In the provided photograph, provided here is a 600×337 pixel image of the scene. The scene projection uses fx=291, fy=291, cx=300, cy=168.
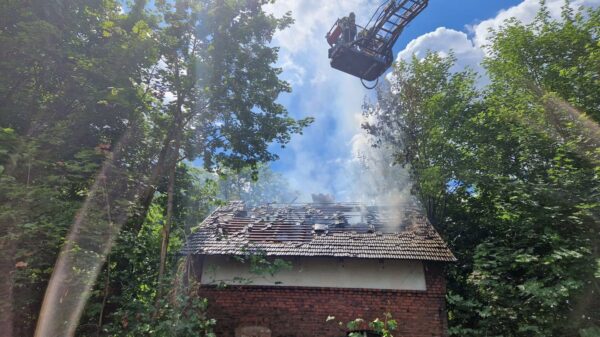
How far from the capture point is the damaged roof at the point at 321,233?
25.7 feet

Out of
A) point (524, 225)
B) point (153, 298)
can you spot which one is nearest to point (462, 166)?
point (524, 225)

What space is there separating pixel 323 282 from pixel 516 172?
22.9 ft

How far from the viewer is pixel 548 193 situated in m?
6.91

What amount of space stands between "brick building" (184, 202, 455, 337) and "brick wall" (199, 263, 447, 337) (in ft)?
0.07

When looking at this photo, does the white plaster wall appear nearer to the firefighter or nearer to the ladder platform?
the ladder platform

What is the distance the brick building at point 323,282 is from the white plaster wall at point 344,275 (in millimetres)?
25

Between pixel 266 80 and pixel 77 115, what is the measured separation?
4895mm

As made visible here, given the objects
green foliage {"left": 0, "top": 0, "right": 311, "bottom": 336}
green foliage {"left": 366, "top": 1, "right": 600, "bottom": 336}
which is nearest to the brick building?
green foliage {"left": 366, "top": 1, "right": 600, "bottom": 336}

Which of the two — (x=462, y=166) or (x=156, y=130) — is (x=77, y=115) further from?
(x=462, y=166)

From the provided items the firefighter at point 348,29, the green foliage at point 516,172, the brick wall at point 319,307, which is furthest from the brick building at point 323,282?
the firefighter at point 348,29

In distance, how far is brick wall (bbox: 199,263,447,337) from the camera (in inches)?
285

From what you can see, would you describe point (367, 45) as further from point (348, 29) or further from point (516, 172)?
point (516, 172)

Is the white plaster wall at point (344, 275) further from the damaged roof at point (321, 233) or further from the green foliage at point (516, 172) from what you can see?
the green foliage at point (516, 172)

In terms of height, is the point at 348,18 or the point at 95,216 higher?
the point at 348,18
